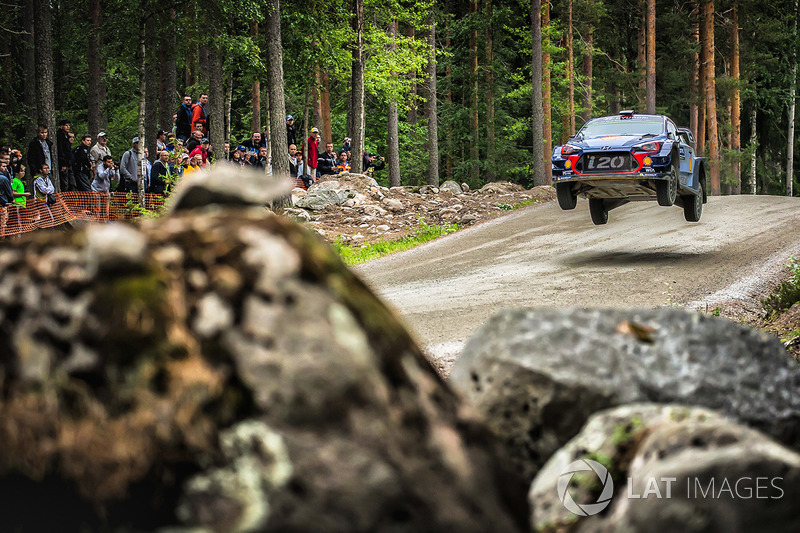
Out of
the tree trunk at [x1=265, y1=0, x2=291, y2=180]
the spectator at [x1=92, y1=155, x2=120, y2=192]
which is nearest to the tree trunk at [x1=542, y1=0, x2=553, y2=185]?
the tree trunk at [x1=265, y1=0, x2=291, y2=180]

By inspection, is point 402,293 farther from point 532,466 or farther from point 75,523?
point 75,523

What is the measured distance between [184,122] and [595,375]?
68.1ft

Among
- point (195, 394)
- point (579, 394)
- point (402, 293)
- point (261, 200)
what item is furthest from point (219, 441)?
point (402, 293)

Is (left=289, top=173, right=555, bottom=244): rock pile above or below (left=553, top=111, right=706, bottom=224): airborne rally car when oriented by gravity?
below

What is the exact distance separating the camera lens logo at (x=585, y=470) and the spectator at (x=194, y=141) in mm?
19384

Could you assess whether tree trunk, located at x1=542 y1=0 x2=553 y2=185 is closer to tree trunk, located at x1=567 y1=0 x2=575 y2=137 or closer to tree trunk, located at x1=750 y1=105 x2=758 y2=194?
tree trunk, located at x1=567 y1=0 x2=575 y2=137

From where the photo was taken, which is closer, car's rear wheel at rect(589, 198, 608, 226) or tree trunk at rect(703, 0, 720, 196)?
car's rear wheel at rect(589, 198, 608, 226)

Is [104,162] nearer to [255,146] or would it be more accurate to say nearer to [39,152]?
[39,152]

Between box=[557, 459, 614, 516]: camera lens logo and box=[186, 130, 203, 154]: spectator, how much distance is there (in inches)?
763

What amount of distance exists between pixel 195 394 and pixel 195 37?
77.6 ft

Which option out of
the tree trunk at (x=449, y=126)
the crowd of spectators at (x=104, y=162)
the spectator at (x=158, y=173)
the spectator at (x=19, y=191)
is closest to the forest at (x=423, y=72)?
the tree trunk at (x=449, y=126)

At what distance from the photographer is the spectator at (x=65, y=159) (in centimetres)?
1977

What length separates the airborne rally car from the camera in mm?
13812

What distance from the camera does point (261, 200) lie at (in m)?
2.38
